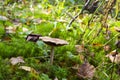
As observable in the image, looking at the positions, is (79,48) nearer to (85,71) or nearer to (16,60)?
(85,71)

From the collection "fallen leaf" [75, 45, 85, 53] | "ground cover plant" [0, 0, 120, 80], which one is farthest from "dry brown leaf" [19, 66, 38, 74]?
"fallen leaf" [75, 45, 85, 53]

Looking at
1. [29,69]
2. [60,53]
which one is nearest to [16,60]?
[29,69]

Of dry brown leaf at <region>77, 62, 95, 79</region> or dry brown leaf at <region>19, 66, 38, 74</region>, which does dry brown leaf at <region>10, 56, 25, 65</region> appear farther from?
dry brown leaf at <region>77, 62, 95, 79</region>

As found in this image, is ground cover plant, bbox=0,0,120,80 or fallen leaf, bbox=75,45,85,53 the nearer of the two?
ground cover plant, bbox=0,0,120,80

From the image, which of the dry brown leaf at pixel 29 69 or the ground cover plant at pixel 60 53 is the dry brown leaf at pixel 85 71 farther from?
the dry brown leaf at pixel 29 69

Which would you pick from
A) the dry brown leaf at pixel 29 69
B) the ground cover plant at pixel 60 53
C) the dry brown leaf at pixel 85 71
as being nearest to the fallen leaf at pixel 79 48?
the ground cover plant at pixel 60 53

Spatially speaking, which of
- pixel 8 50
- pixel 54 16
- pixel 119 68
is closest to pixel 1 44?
pixel 8 50

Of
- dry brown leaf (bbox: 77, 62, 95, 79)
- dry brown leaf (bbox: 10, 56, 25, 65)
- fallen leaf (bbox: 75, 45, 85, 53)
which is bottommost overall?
dry brown leaf (bbox: 77, 62, 95, 79)

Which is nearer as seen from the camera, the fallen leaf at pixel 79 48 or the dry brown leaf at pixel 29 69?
the dry brown leaf at pixel 29 69

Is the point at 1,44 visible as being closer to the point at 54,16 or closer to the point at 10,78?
the point at 10,78
